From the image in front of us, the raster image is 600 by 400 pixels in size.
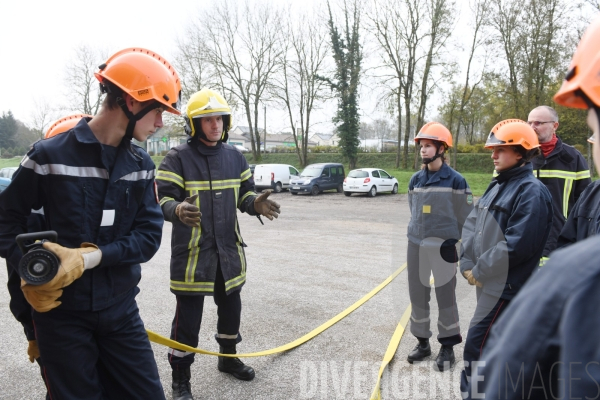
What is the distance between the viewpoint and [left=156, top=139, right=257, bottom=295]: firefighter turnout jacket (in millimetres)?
3273

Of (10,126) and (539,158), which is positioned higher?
(10,126)

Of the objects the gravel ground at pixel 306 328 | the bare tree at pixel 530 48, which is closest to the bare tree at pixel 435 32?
the bare tree at pixel 530 48

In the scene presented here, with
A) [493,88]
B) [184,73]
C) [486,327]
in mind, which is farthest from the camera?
[184,73]

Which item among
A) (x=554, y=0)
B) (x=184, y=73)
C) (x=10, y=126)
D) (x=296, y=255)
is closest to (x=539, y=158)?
(x=296, y=255)

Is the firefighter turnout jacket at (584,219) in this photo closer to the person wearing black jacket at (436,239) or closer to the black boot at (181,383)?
the person wearing black jacket at (436,239)

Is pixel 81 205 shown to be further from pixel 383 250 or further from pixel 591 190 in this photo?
pixel 383 250

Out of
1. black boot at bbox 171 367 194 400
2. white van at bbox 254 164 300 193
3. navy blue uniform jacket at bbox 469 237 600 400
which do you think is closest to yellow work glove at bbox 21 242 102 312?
black boot at bbox 171 367 194 400

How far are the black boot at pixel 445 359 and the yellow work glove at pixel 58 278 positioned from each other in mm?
2890

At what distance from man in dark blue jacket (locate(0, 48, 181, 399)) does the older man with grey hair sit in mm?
3326

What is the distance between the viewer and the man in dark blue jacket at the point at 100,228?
208 centimetres

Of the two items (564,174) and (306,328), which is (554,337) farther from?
(306,328)

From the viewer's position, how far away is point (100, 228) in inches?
88.0

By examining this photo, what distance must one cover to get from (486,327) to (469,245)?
61cm

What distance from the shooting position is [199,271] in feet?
10.7
